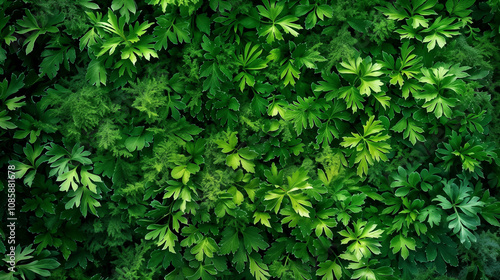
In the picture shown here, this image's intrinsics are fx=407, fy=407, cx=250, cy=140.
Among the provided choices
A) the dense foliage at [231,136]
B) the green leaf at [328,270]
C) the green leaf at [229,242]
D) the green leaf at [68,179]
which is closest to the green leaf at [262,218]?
the dense foliage at [231,136]

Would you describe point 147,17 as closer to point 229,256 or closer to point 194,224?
point 194,224

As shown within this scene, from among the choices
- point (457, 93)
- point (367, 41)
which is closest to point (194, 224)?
point (367, 41)

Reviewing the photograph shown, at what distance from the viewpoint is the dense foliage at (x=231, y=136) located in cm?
222

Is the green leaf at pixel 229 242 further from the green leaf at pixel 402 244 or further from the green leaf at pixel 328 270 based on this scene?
the green leaf at pixel 402 244

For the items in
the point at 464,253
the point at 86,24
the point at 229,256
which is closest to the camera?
the point at 86,24

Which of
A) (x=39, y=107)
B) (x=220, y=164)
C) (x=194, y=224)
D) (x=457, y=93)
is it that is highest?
(x=457, y=93)

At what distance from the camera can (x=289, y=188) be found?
88.3 inches

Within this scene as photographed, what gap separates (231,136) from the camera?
7.39 feet

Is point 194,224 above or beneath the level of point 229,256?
above

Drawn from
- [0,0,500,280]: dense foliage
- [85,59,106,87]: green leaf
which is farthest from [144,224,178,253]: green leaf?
[85,59,106,87]: green leaf

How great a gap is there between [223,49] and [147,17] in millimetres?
463

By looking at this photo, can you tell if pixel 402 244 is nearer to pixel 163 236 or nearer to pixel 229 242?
pixel 229 242

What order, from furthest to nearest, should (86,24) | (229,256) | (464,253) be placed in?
(464,253), (229,256), (86,24)

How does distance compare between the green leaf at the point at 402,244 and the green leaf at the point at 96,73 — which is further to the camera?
the green leaf at the point at 402,244
